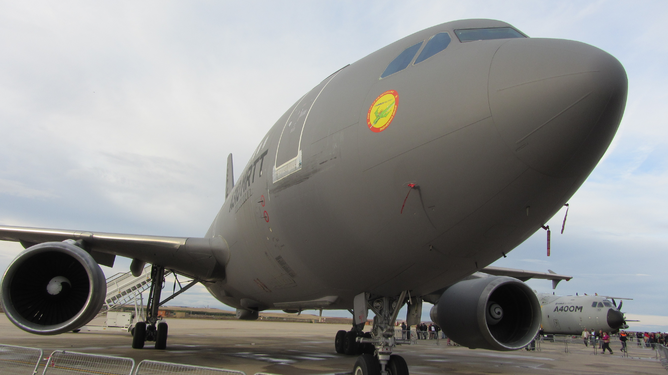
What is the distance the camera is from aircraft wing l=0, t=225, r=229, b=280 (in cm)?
957

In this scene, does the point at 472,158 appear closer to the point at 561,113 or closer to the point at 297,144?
the point at 561,113

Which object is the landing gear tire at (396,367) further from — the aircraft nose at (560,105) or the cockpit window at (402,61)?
the cockpit window at (402,61)

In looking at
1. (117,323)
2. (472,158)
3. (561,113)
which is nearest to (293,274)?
(472,158)

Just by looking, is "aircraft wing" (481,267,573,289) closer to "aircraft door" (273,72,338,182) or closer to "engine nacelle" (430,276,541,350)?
"engine nacelle" (430,276,541,350)

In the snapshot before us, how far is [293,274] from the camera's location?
6.44 metres

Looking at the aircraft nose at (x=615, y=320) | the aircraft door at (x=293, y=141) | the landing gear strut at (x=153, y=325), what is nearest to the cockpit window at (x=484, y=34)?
the aircraft door at (x=293, y=141)

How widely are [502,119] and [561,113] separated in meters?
0.42

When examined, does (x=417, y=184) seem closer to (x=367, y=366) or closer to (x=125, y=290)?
(x=367, y=366)

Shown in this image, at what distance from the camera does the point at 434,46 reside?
4602 mm

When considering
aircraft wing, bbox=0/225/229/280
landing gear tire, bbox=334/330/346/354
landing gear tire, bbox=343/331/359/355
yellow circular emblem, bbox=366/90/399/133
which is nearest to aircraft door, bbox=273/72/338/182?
yellow circular emblem, bbox=366/90/399/133

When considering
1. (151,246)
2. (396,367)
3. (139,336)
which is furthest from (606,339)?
(151,246)

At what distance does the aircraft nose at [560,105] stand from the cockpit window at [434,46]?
41.0 inches

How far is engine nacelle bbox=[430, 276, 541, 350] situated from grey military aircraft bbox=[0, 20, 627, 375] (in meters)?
0.02

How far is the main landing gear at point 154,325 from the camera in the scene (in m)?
12.2
